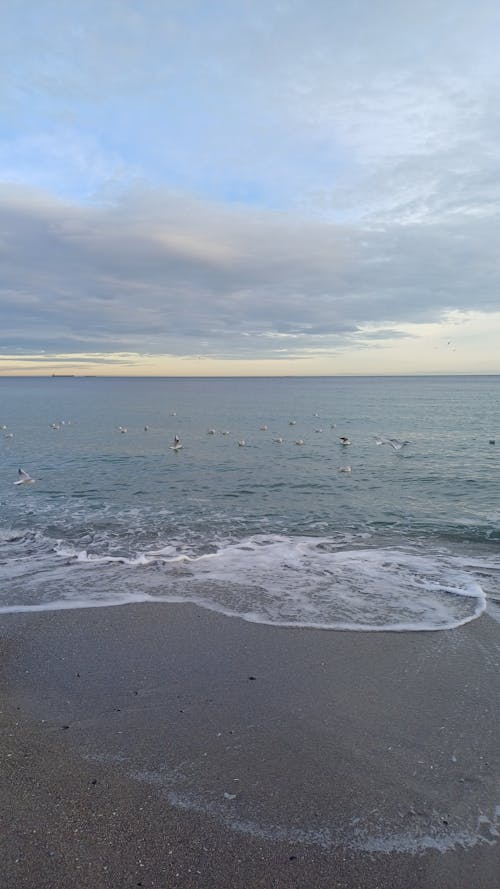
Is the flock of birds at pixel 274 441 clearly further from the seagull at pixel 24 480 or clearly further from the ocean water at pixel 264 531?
the ocean water at pixel 264 531

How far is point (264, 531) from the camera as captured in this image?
1683cm

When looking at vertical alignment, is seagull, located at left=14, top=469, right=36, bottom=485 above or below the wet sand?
below

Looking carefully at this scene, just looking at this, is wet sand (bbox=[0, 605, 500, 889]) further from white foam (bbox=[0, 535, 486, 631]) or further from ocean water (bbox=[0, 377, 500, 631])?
ocean water (bbox=[0, 377, 500, 631])

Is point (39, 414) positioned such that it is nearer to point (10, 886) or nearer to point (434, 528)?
point (434, 528)

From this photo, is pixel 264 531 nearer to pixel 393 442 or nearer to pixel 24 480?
pixel 24 480

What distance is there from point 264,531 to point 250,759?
1094cm

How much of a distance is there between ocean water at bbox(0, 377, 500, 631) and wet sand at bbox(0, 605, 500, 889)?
1633 millimetres

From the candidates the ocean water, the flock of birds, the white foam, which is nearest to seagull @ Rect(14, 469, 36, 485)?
the flock of birds

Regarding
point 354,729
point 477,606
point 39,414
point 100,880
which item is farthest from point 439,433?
point 39,414

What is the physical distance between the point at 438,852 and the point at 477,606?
627 cm

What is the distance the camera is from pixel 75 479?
26.0 metres

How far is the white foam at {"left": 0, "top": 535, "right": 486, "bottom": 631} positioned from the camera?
33.0 ft

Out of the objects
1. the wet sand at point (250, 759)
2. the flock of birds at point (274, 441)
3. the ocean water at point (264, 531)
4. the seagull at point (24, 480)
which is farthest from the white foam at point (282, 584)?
the flock of birds at point (274, 441)

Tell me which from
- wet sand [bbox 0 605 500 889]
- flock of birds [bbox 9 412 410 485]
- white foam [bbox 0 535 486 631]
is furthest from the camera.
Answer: flock of birds [bbox 9 412 410 485]
